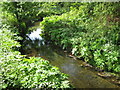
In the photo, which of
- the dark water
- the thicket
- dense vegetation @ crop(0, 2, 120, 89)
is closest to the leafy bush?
dense vegetation @ crop(0, 2, 120, 89)

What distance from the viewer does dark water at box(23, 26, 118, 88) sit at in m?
5.92

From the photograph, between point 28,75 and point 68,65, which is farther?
point 68,65

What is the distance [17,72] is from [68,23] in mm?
6195

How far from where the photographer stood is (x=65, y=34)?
912cm

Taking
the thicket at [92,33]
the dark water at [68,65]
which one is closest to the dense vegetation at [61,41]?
the thicket at [92,33]

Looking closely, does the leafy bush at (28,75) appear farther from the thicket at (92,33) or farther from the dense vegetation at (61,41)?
the thicket at (92,33)

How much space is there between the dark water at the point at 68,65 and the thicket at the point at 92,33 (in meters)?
0.49

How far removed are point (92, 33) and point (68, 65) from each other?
6.59 ft

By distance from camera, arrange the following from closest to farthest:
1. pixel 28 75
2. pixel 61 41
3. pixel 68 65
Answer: pixel 28 75 < pixel 68 65 < pixel 61 41

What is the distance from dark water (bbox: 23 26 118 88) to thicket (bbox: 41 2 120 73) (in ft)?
1.60

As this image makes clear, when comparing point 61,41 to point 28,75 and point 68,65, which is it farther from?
point 28,75

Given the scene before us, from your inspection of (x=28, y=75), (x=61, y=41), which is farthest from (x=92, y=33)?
(x=28, y=75)

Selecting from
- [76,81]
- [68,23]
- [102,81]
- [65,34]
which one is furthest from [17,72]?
[68,23]

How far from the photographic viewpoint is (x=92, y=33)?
7832 mm
